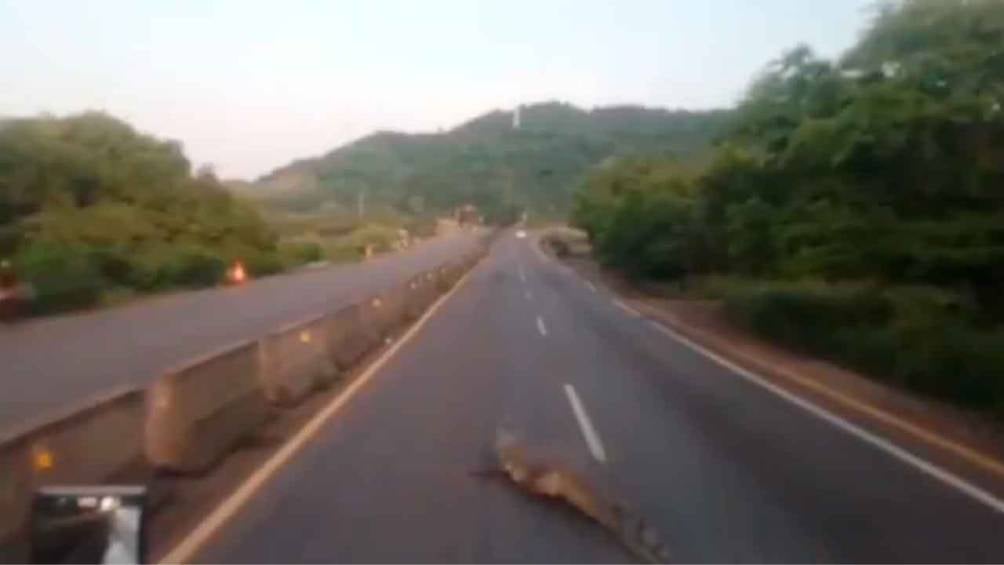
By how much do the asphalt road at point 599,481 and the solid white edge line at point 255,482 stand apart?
0.12 meters

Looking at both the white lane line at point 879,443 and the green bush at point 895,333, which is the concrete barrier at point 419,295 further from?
the white lane line at point 879,443

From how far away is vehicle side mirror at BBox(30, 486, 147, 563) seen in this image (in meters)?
8.88

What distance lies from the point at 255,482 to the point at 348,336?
14107mm

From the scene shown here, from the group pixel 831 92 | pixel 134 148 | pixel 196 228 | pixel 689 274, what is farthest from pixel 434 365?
pixel 134 148

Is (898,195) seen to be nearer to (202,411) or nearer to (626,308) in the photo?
(202,411)

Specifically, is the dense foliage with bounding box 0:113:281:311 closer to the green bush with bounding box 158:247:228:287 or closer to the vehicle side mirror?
the green bush with bounding box 158:247:228:287

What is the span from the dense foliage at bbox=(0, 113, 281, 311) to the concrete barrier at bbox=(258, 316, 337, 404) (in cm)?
2353

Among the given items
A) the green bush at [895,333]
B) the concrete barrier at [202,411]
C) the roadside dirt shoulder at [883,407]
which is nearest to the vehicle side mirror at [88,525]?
the concrete barrier at [202,411]

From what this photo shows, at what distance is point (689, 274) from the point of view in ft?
196

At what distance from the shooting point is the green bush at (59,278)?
46.1 meters

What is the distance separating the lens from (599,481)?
1389 cm

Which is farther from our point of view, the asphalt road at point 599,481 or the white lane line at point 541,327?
the white lane line at point 541,327

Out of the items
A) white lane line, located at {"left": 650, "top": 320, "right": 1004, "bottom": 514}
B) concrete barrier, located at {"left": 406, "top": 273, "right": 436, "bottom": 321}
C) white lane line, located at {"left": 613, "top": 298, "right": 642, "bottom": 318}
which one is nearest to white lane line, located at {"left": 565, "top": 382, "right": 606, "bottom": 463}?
white lane line, located at {"left": 650, "top": 320, "right": 1004, "bottom": 514}

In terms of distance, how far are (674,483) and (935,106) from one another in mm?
10754
